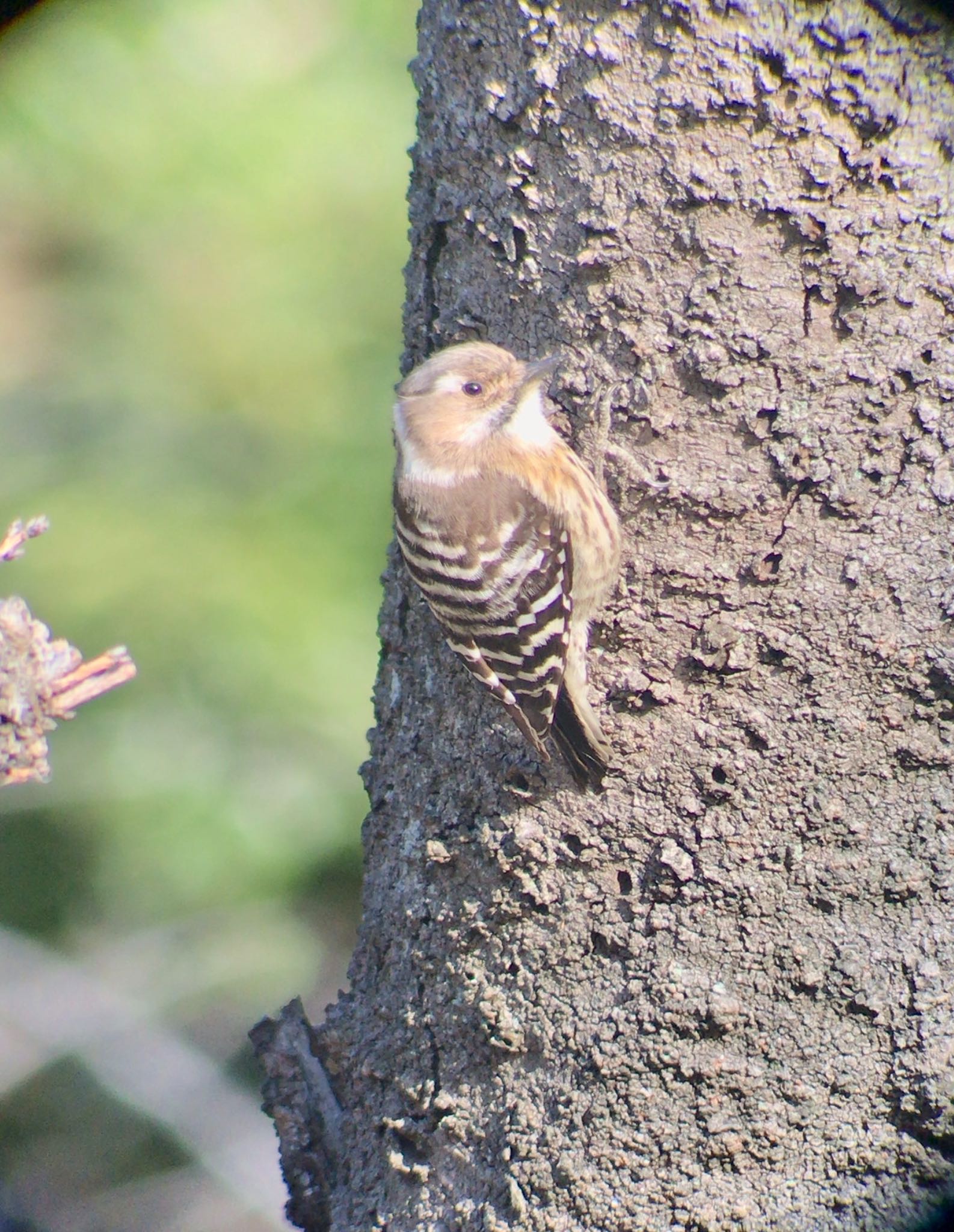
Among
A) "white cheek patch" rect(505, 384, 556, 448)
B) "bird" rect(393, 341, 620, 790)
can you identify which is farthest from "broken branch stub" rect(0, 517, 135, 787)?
"white cheek patch" rect(505, 384, 556, 448)

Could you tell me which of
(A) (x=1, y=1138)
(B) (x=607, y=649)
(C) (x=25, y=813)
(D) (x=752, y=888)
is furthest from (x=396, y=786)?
(A) (x=1, y=1138)

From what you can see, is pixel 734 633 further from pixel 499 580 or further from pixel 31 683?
pixel 31 683

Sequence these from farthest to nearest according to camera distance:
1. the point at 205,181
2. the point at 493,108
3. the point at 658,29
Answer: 1. the point at 205,181
2. the point at 493,108
3. the point at 658,29

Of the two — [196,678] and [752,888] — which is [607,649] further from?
[196,678]

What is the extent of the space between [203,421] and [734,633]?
265 cm

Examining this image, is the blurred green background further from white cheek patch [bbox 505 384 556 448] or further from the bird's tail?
the bird's tail

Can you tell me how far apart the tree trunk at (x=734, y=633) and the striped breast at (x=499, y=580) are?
242 mm

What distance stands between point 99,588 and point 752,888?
2.58m

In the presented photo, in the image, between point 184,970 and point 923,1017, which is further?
point 184,970

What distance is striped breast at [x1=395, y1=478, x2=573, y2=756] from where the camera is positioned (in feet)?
7.50

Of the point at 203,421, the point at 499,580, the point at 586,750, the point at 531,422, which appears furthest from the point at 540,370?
the point at 203,421

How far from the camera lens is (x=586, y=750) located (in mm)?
2094

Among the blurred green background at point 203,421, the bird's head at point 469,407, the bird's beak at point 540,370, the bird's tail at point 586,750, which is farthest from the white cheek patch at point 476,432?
the blurred green background at point 203,421

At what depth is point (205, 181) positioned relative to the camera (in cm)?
393
